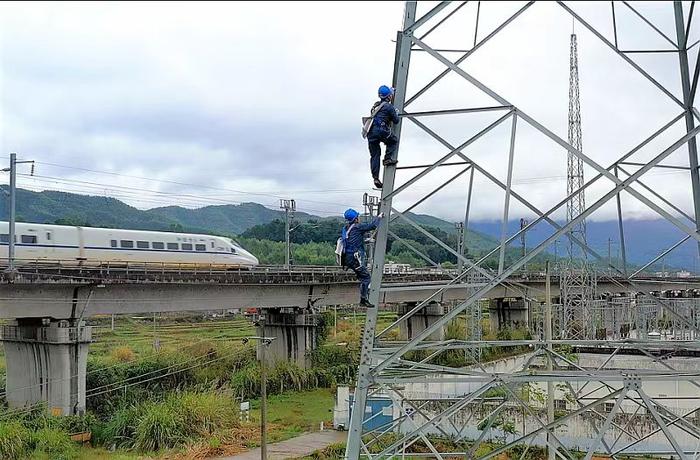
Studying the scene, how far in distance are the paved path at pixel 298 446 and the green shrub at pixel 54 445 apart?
15.9ft

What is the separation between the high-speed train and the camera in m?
31.5

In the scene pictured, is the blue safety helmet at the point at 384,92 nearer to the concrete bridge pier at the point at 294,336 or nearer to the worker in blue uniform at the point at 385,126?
the worker in blue uniform at the point at 385,126

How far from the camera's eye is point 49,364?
25.3 m

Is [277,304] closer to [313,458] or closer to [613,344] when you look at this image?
[313,458]

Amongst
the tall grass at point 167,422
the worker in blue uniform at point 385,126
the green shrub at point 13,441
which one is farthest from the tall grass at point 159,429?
the worker in blue uniform at point 385,126

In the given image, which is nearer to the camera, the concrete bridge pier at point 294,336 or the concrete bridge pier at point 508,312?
the concrete bridge pier at point 294,336

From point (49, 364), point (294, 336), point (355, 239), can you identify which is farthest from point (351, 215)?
point (294, 336)

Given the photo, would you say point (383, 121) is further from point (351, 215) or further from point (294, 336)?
point (294, 336)

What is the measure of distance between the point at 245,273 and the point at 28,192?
95.8m

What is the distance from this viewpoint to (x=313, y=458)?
2039 centimetres

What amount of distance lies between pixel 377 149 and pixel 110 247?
3019 centimetres

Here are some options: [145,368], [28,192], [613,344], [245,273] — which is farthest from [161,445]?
[28,192]

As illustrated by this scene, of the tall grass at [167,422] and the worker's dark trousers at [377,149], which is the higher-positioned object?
the worker's dark trousers at [377,149]

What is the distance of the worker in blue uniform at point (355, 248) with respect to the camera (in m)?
8.52
